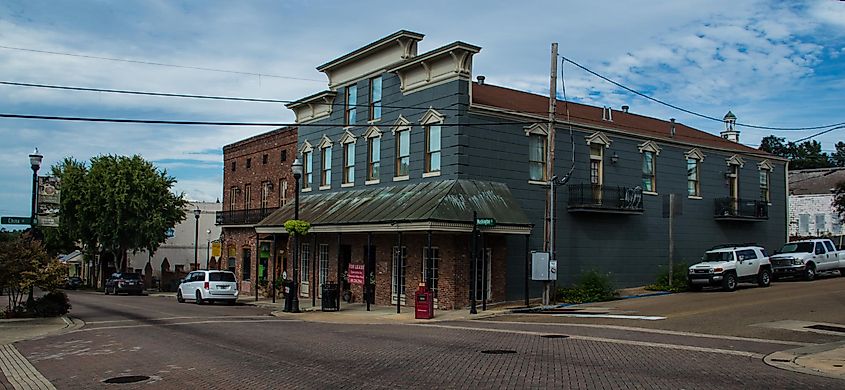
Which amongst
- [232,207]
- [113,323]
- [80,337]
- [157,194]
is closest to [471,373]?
[80,337]

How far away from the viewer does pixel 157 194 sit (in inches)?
2010

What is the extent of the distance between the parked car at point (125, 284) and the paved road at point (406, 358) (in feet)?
89.5

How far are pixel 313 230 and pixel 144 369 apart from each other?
1807cm

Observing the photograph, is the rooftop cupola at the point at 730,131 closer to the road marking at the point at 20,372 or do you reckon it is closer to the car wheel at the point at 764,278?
the car wheel at the point at 764,278

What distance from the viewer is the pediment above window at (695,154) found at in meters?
34.7

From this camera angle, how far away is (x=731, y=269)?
29750 mm

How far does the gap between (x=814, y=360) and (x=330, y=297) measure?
17.9 m

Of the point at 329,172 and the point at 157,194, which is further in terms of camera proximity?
the point at 157,194

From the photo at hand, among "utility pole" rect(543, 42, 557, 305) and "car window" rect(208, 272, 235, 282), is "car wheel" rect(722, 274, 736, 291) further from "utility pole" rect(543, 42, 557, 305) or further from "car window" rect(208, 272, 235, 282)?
"car window" rect(208, 272, 235, 282)

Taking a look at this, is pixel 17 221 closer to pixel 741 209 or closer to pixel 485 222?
pixel 485 222

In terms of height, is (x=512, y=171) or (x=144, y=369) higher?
(x=512, y=171)

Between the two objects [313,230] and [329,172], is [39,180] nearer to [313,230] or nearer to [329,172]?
[313,230]

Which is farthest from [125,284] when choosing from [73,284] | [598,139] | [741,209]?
[741,209]

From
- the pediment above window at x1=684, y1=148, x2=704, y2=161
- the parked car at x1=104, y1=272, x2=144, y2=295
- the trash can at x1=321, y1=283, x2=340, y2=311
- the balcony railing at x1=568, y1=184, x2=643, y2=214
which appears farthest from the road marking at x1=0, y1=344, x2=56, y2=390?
the parked car at x1=104, y1=272, x2=144, y2=295
